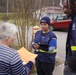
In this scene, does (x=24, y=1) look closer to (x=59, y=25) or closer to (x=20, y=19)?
(x=20, y=19)

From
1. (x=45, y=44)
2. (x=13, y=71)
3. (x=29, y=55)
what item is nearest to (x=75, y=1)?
(x=29, y=55)

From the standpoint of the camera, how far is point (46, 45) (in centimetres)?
498

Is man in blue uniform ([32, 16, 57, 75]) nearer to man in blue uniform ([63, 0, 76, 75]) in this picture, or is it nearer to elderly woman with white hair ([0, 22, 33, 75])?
man in blue uniform ([63, 0, 76, 75])

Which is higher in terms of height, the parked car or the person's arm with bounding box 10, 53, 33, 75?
the person's arm with bounding box 10, 53, 33, 75

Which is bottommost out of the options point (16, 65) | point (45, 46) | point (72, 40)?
point (45, 46)

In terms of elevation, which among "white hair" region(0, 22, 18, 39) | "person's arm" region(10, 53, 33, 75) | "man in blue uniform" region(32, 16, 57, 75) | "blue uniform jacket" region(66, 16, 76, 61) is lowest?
"man in blue uniform" region(32, 16, 57, 75)

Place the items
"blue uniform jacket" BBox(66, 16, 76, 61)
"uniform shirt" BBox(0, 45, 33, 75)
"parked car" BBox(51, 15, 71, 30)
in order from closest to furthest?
1. "uniform shirt" BBox(0, 45, 33, 75)
2. "blue uniform jacket" BBox(66, 16, 76, 61)
3. "parked car" BBox(51, 15, 71, 30)

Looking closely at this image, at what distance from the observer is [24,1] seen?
6863 millimetres

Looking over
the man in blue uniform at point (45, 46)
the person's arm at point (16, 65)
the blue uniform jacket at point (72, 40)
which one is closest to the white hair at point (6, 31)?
the person's arm at point (16, 65)

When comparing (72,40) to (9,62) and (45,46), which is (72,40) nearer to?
(9,62)

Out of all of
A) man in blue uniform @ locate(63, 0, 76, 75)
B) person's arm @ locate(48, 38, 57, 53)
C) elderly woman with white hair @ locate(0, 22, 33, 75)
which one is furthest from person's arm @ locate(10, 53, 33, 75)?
person's arm @ locate(48, 38, 57, 53)

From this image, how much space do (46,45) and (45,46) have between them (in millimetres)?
30

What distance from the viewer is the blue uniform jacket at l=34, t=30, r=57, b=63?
497 cm

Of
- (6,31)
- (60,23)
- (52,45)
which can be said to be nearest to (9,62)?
(6,31)
